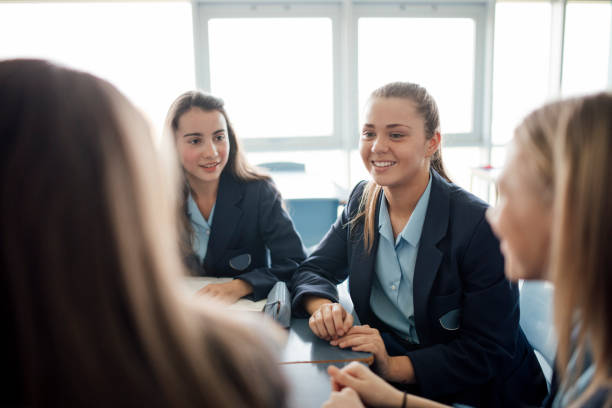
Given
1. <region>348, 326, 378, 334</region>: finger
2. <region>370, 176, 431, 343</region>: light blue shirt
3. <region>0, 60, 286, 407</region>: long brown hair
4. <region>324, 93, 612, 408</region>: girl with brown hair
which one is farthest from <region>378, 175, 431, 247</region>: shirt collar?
<region>0, 60, 286, 407</region>: long brown hair

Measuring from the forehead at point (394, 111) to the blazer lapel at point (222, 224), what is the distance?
631mm

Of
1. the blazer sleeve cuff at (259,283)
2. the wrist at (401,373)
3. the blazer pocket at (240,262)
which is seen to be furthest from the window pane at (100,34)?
the wrist at (401,373)

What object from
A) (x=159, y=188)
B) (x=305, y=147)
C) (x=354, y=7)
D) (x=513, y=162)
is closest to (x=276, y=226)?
(x=513, y=162)

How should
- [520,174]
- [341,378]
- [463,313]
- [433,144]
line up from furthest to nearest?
[433,144] → [463,313] → [341,378] → [520,174]

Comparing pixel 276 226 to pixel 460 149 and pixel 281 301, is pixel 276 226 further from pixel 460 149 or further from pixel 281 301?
pixel 460 149

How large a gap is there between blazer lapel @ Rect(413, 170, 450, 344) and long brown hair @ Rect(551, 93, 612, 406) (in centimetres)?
61

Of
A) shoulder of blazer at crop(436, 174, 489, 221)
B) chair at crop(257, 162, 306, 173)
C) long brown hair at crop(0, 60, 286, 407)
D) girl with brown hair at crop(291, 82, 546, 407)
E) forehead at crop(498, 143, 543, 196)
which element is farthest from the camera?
chair at crop(257, 162, 306, 173)

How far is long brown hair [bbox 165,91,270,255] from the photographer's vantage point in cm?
165

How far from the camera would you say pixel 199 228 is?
167cm

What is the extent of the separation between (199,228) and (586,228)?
135 centimetres

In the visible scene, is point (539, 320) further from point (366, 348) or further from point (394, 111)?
point (394, 111)

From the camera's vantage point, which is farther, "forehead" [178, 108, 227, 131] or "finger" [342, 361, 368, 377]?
"forehead" [178, 108, 227, 131]

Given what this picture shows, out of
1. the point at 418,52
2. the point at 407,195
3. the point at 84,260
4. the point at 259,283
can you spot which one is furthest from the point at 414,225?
the point at 418,52

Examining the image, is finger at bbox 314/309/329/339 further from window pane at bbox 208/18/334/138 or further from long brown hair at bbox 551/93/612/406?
window pane at bbox 208/18/334/138
